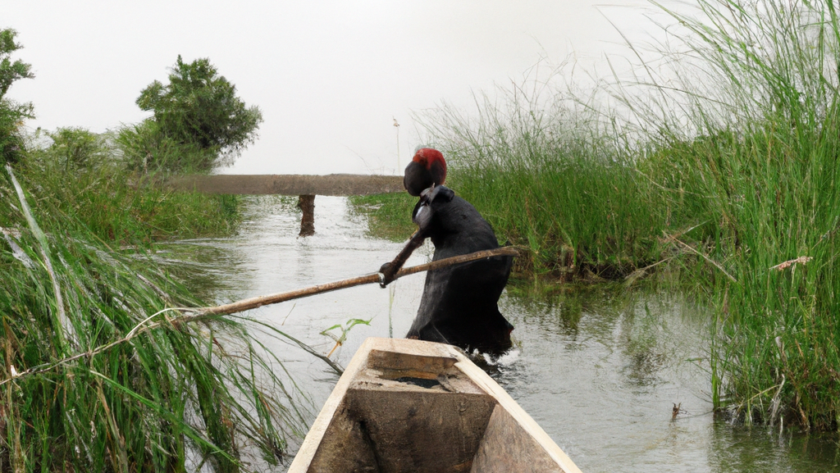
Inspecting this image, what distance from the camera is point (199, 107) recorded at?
67.5 feet

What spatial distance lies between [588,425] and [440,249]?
3.86ft

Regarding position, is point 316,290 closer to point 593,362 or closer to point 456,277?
point 456,277

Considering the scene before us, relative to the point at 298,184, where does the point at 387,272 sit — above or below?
below

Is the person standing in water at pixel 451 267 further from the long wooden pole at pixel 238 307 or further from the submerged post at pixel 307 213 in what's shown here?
the submerged post at pixel 307 213

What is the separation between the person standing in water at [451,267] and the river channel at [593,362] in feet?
1.16

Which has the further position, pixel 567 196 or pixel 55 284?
pixel 567 196

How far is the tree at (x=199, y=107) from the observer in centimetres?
2038

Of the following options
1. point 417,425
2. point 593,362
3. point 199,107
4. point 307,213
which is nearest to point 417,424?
point 417,425

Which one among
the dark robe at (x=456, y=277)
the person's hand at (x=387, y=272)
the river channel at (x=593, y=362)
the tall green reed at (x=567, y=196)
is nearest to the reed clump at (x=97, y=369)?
the river channel at (x=593, y=362)

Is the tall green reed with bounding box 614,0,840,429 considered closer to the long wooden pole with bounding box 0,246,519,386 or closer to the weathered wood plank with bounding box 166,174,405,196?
the long wooden pole with bounding box 0,246,519,386

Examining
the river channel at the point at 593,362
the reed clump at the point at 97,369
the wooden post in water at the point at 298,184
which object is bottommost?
the river channel at the point at 593,362

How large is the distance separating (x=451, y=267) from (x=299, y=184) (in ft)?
27.4

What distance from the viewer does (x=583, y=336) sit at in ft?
14.7

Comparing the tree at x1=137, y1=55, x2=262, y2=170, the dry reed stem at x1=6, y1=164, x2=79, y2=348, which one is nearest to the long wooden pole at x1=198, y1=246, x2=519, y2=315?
the dry reed stem at x1=6, y1=164, x2=79, y2=348
